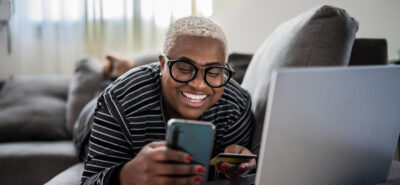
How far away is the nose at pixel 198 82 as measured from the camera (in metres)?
0.93

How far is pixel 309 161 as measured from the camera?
2.19 feet

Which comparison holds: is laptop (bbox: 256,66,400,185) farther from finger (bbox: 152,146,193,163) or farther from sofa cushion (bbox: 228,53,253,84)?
sofa cushion (bbox: 228,53,253,84)

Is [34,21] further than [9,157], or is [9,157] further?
[34,21]

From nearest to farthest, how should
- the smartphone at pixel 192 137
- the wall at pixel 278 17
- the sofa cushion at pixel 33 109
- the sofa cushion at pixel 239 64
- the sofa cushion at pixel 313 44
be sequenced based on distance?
the smartphone at pixel 192 137
the sofa cushion at pixel 313 44
the wall at pixel 278 17
the sofa cushion at pixel 239 64
the sofa cushion at pixel 33 109

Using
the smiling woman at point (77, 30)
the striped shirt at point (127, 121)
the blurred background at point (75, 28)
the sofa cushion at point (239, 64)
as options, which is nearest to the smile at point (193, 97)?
the striped shirt at point (127, 121)

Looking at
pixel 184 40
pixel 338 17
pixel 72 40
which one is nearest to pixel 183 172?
pixel 184 40

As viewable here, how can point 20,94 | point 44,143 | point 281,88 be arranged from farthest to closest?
point 20,94 < point 44,143 < point 281,88

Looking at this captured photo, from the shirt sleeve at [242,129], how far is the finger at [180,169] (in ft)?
1.80

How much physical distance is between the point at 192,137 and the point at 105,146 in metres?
0.44

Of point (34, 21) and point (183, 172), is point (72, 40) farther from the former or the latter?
point (183, 172)

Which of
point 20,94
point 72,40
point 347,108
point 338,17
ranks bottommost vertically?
point 20,94

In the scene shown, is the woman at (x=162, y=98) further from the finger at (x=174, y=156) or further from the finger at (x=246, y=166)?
the finger at (x=174, y=156)

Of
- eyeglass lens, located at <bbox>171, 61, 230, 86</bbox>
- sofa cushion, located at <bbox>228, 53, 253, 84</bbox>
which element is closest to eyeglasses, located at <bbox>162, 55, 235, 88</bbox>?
eyeglass lens, located at <bbox>171, 61, 230, 86</bbox>

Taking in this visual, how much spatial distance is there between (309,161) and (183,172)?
22 centimetres
